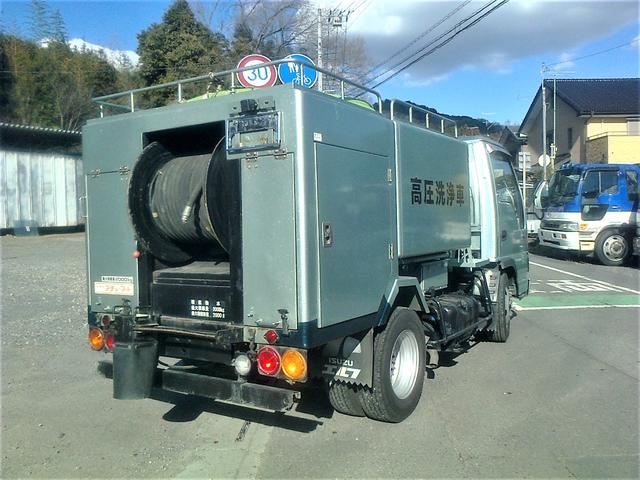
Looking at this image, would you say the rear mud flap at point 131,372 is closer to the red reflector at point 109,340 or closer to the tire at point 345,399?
the red reflector at point 109,340

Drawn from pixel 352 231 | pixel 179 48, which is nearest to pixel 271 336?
pixel 352 231

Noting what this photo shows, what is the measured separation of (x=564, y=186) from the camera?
18.5 m

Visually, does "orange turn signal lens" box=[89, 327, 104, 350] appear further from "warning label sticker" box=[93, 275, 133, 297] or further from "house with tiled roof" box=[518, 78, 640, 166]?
"house with tiled roof" box=[518, 78, 640, 166]

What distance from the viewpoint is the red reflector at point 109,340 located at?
4.68 meters

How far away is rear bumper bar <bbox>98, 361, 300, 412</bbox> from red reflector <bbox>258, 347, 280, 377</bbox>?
170 millimetres

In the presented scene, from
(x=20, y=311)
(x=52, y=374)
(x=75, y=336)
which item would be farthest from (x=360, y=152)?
(x=20, y=311)

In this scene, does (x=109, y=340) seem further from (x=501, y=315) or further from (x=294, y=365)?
(x=501, y=315)

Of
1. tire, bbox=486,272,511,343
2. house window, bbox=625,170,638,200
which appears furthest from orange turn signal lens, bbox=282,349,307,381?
house window, bbox=625,170,638,200

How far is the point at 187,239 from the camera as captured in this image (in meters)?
4.82

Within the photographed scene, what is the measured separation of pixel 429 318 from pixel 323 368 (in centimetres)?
169

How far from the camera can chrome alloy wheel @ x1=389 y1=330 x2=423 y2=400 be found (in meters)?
5.05

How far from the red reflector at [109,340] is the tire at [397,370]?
80.6 inches

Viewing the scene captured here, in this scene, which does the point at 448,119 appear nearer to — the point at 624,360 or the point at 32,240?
the point at 624,360

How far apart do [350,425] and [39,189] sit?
20.7m
